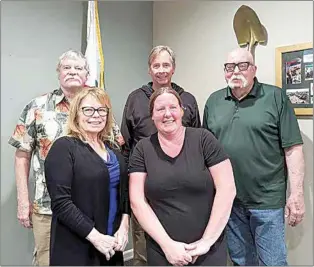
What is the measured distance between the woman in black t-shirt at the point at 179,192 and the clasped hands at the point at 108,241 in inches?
4.5

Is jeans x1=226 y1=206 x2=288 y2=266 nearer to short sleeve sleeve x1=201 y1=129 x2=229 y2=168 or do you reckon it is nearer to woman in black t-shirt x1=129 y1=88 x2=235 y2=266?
woman in black t-shirt x1=129 y1=88 x2=235 y2=266

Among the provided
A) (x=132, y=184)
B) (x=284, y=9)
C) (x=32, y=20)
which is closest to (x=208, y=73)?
(x=284, y=9)

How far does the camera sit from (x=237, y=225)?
2.16 metres

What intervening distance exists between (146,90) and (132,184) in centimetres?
76

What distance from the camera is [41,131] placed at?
1.97 m

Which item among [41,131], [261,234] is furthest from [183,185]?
[41,131]

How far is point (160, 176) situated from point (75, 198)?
36 centimetres

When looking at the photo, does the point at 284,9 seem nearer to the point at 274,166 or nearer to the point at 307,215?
the point at 274,166

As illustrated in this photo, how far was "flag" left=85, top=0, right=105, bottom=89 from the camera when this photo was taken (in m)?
2.53

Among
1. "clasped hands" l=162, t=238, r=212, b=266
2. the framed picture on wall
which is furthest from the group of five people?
the framed picture on wall

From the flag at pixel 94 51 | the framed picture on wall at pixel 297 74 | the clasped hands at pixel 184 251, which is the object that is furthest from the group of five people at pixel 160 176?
the flag at pixel 94 51

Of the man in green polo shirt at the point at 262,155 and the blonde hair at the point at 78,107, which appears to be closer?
the blonde hair at the point at 78,107

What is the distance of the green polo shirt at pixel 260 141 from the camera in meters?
2.01

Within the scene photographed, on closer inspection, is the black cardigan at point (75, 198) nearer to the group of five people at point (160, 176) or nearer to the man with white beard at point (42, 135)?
the group of five people at point (160, 176)
